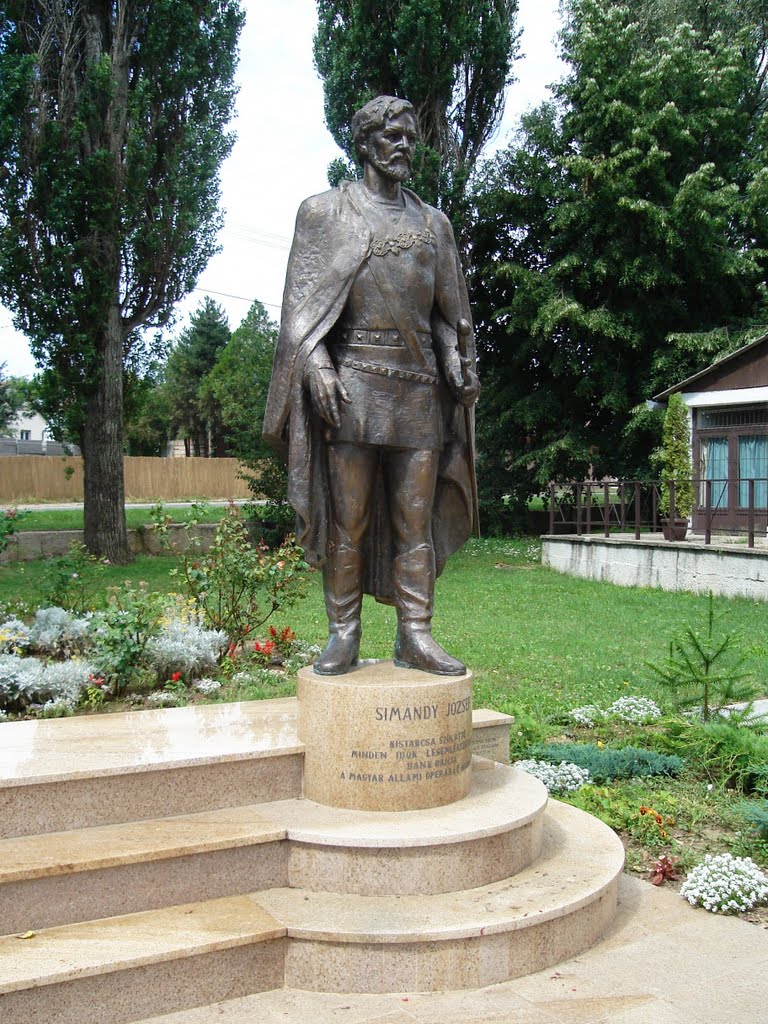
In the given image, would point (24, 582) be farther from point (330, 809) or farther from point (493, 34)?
point (493, 34)

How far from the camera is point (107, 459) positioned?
676 inches

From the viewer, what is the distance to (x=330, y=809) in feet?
13.4

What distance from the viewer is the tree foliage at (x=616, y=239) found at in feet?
68.3

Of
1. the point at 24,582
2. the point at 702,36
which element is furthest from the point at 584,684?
the point at 702,36

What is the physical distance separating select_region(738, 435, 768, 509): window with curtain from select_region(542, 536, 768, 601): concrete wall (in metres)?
2.54

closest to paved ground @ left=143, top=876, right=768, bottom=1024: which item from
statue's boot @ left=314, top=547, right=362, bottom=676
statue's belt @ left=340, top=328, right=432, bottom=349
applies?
statue's boot @ left=314, top=547, right=362, bottom=676

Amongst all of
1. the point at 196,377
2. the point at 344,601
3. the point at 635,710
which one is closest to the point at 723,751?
the point at 635,710

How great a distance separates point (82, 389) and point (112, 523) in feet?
7.50

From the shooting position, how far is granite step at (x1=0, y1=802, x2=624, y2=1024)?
3.12 metres

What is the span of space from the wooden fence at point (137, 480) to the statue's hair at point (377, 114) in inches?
952

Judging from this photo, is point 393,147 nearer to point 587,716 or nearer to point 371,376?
point 371,376

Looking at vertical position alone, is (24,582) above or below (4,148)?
below

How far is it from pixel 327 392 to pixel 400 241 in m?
0.75

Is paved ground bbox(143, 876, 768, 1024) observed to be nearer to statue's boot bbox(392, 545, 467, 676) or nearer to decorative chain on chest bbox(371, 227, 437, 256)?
statue's boot bbox(392, 545, 467, 676)
